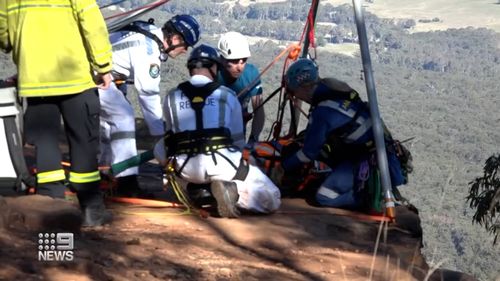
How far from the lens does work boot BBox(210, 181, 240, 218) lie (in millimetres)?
6391

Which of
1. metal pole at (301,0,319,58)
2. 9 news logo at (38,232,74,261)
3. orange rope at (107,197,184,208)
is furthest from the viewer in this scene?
metal pole at (301,0,319,58)

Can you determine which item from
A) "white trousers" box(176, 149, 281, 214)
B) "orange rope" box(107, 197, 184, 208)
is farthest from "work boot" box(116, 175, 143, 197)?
"white trousers" box(176, 149, 281, 214)

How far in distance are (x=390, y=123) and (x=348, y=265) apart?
266 ft

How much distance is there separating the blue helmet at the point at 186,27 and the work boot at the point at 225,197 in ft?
4.26

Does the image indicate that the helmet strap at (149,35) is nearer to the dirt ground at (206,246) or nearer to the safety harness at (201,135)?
the safety harness at (201,135)

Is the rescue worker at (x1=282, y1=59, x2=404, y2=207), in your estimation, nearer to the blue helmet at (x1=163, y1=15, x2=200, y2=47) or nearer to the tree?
the blue helmet at (x1=163, y1=15, x2=200, y2=47)

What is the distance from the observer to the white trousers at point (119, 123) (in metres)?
6.92

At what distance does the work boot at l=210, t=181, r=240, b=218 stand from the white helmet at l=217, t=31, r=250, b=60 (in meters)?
2.05

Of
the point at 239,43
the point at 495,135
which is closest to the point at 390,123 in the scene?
the point at 495,135

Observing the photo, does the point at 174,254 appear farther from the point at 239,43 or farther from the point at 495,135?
the point at 495,135

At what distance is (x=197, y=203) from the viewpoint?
6754mm

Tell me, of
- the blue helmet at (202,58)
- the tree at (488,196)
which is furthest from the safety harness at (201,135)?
the tree at (488,196)

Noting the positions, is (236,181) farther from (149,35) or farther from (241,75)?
(241,75)

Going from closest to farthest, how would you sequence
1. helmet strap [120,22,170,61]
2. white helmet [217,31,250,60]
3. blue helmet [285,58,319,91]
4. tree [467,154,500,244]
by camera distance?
helmet strap [120,22,170,61] < blue helmet [285,58,319,91] < white helmet [217,31,250,60] < tree [467,154,500,244]
